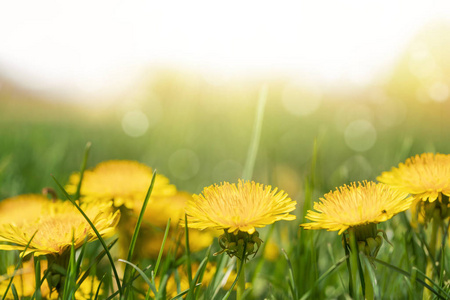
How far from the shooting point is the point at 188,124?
11.6ft

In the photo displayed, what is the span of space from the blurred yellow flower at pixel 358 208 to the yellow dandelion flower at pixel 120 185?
1.27 feet

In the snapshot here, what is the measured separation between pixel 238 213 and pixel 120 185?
0.42 metres

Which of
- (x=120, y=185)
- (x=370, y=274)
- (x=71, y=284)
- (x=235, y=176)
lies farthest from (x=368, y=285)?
(x=235, y=176)

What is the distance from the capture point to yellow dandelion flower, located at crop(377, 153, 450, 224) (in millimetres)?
625

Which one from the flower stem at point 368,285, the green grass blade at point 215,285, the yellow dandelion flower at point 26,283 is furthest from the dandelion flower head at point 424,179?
the yellow dandelion flower at point 26,283

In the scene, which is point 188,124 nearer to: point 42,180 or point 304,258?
point 42,180

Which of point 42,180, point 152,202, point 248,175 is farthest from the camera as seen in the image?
point 42,180

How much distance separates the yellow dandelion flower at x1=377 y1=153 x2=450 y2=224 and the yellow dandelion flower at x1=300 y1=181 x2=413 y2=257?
0.08 metres

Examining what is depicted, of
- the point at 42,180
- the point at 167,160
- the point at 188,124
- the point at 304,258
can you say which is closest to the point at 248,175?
the point at 304,258

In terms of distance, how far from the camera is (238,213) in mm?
525

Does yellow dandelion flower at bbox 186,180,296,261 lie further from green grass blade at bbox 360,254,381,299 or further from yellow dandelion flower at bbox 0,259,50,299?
yellow dandelion flower at bbox 0,259,50,299

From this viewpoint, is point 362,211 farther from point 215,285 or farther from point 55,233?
point 55,233

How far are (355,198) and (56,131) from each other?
3.02 metres

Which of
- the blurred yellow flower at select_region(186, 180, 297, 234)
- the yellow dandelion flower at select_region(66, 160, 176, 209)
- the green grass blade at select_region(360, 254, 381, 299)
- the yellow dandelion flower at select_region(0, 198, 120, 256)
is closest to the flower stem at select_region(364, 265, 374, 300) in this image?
the green grass blade at select_region(360, 254, 381, 299)
